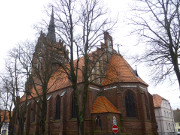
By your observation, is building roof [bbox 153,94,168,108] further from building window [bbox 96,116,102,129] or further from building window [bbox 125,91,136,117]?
building window [bbox 96,116,102,129]

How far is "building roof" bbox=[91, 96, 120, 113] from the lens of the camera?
19078mm

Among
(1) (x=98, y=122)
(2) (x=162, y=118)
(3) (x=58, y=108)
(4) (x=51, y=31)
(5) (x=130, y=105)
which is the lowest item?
(2) (x=162, y=118)

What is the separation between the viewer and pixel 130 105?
20.5 metres

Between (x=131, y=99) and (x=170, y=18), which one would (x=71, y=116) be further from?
(x=170, y=18)

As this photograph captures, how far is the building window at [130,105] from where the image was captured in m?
20.1

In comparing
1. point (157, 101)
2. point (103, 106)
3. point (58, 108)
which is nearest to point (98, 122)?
point (103, 106)

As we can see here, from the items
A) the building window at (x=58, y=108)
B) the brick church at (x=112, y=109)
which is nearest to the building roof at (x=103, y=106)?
the brick church at (x=112, y=109)

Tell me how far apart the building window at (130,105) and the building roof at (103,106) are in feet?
5.30

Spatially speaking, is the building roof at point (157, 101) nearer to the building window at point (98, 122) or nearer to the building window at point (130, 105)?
the building window at point (130, 105)

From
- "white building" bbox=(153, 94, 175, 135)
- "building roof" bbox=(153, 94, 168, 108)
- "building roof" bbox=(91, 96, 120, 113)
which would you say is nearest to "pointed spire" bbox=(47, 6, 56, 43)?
"building roof" bbox=(91, 96, 120, 113)

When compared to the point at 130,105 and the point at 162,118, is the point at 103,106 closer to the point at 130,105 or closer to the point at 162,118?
the point at 130,105

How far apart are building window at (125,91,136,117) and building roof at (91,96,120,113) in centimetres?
161

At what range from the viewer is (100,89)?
73.9ft

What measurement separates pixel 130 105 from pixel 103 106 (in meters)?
3.58
